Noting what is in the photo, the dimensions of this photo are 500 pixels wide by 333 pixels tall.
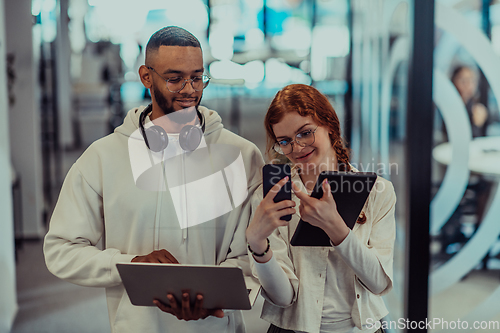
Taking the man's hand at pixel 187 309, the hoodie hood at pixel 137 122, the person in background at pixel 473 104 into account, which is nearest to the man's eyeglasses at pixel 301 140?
the hoodie hood at pixel 137 122

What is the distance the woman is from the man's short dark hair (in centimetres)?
32

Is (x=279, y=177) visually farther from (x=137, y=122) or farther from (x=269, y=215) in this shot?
(x=137, y=122)

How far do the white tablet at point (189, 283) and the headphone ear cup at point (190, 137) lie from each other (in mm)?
408

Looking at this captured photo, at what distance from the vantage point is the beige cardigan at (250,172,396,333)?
1222mm

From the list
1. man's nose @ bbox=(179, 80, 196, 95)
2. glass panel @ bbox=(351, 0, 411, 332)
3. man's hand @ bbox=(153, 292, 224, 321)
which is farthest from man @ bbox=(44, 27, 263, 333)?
glass panel @ bbox=(351, 0, 411, 332)

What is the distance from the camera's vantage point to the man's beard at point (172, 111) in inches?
52.5

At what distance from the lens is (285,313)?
1.29 m

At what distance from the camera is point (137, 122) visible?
1.40 metres

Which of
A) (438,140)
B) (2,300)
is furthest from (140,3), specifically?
(438,140)

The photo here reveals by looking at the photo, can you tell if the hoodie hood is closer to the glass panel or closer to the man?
the man

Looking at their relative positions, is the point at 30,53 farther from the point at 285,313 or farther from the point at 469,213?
the point at 469,213

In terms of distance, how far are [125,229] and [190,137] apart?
0.35 m

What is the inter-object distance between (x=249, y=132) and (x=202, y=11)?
51 cm

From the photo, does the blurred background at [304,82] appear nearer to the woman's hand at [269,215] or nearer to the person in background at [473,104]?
the person in background at [473,104]
